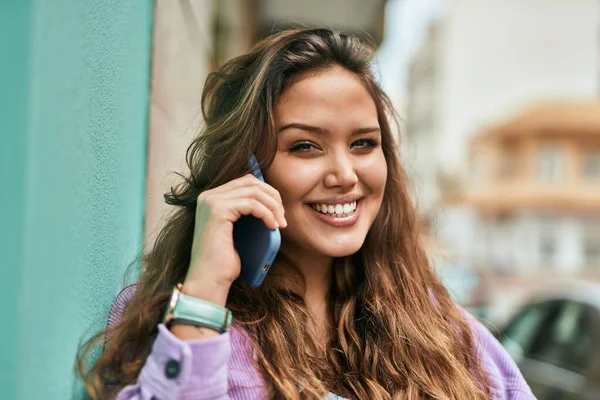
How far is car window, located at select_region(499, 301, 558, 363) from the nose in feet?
10.6

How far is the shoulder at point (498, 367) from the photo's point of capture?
1989 millimetres

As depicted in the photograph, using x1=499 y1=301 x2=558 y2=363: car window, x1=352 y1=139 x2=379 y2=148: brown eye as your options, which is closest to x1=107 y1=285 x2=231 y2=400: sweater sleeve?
x1=352 y1=139 x2=379 y2=148: brown eye

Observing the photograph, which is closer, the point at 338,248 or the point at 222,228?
the point at 222,228

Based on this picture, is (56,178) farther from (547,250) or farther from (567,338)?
(547,250)

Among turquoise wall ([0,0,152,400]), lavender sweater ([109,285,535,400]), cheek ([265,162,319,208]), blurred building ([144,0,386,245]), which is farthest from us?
blurred building ([144,0,386,245])

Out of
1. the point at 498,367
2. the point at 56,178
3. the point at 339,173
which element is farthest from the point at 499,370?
the point at 56,178

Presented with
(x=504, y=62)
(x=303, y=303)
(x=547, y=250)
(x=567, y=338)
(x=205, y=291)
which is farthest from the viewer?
(x=504, y=62)

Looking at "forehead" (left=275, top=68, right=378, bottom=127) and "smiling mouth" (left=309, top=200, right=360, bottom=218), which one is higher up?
"forehead" (left=275, top=68, right=378, bottom=127)

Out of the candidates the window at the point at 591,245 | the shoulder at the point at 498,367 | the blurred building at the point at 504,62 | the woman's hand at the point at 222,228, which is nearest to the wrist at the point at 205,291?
the woman's hand at the point at 222,228

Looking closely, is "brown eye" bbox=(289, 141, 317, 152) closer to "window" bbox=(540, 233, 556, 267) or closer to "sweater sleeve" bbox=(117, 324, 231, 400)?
"sweater sleeve" bbox=(117, 324, 231, 400)

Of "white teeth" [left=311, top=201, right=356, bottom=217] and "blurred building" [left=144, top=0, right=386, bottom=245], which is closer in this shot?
"white teeth" [left=311, top=201, right=356, bottom=217]

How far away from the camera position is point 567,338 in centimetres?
439

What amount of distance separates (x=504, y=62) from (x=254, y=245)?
39.9 meters

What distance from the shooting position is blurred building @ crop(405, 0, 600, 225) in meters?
36.9
